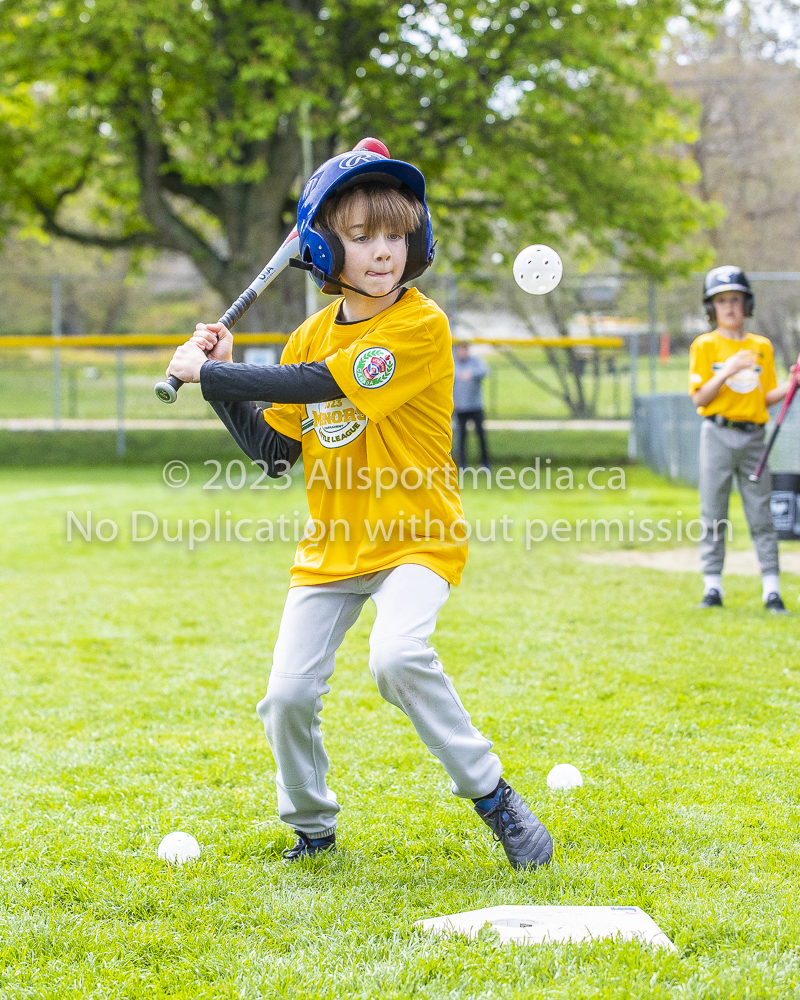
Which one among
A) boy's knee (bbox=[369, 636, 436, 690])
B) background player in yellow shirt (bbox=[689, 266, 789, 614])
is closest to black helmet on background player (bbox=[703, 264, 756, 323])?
background player in yellow shirt (bbox=[689, 266, 789, 614])

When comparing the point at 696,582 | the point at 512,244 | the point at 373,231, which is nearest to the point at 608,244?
the point at 512,244

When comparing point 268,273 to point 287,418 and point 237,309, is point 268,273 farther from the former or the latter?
point 287,418

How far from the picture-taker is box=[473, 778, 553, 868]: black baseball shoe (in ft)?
9.16

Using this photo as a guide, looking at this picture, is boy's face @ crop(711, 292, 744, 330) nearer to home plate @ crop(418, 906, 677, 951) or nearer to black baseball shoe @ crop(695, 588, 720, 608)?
→ black baseball shoe @ crop(695, 588, 720, 608)

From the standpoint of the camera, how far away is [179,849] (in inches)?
114

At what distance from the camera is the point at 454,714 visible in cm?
275

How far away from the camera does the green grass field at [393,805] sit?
2.33 meters

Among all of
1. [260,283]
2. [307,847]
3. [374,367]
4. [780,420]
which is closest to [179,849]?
[307,847]

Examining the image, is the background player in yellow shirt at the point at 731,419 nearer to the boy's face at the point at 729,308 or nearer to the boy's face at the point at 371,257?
the boy's face at the point at 729,308

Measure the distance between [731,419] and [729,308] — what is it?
0.66m

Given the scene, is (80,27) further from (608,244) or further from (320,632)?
(320,632)

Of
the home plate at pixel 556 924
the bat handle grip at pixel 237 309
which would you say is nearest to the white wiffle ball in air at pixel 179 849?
the home plate at pixel 556 924

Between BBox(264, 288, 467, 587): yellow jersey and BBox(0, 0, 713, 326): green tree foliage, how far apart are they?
43.9 feet

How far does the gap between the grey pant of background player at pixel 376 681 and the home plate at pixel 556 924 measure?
365 mm
